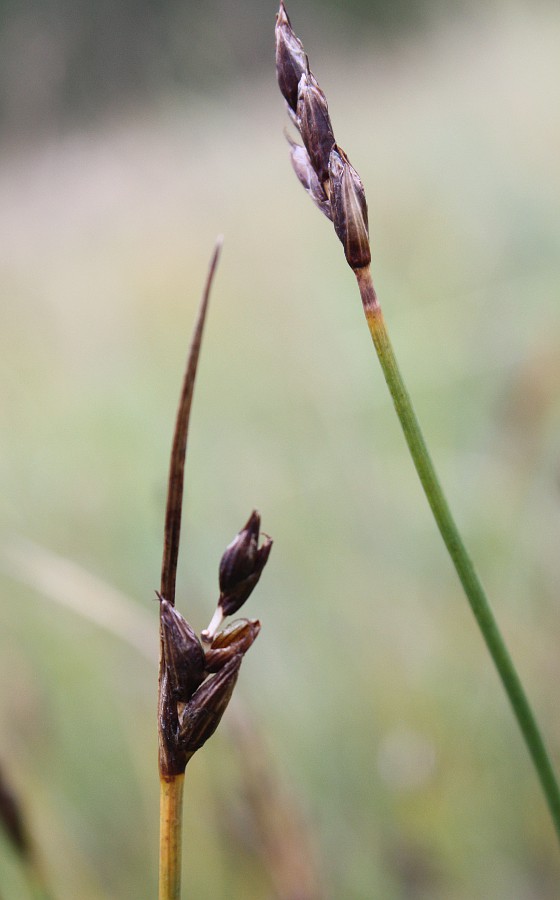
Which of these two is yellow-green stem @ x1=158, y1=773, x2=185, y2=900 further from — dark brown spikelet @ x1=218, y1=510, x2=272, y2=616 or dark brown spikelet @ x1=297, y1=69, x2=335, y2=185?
dark brown spikelet @ x1=297, y1=69, x2=335, y2=185

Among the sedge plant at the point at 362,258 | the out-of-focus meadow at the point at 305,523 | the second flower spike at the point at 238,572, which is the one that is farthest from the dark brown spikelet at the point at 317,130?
the out-of-focus meadow at the point at 305,523

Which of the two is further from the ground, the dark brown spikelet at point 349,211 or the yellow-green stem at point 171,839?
the dark brown spikelet at point 349,211

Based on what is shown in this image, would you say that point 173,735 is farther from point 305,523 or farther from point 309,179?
point 305,523

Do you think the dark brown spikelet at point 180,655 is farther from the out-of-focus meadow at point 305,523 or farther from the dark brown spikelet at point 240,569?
the out-of-focus meadow at point 305,523

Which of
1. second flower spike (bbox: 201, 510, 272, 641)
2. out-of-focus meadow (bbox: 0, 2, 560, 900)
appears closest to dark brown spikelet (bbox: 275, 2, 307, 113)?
second flower spike (bbox: 201, 510, 272, 641)

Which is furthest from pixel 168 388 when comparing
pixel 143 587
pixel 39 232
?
pixel 39 232

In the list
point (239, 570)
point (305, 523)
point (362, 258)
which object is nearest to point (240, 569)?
point (239, 570)
